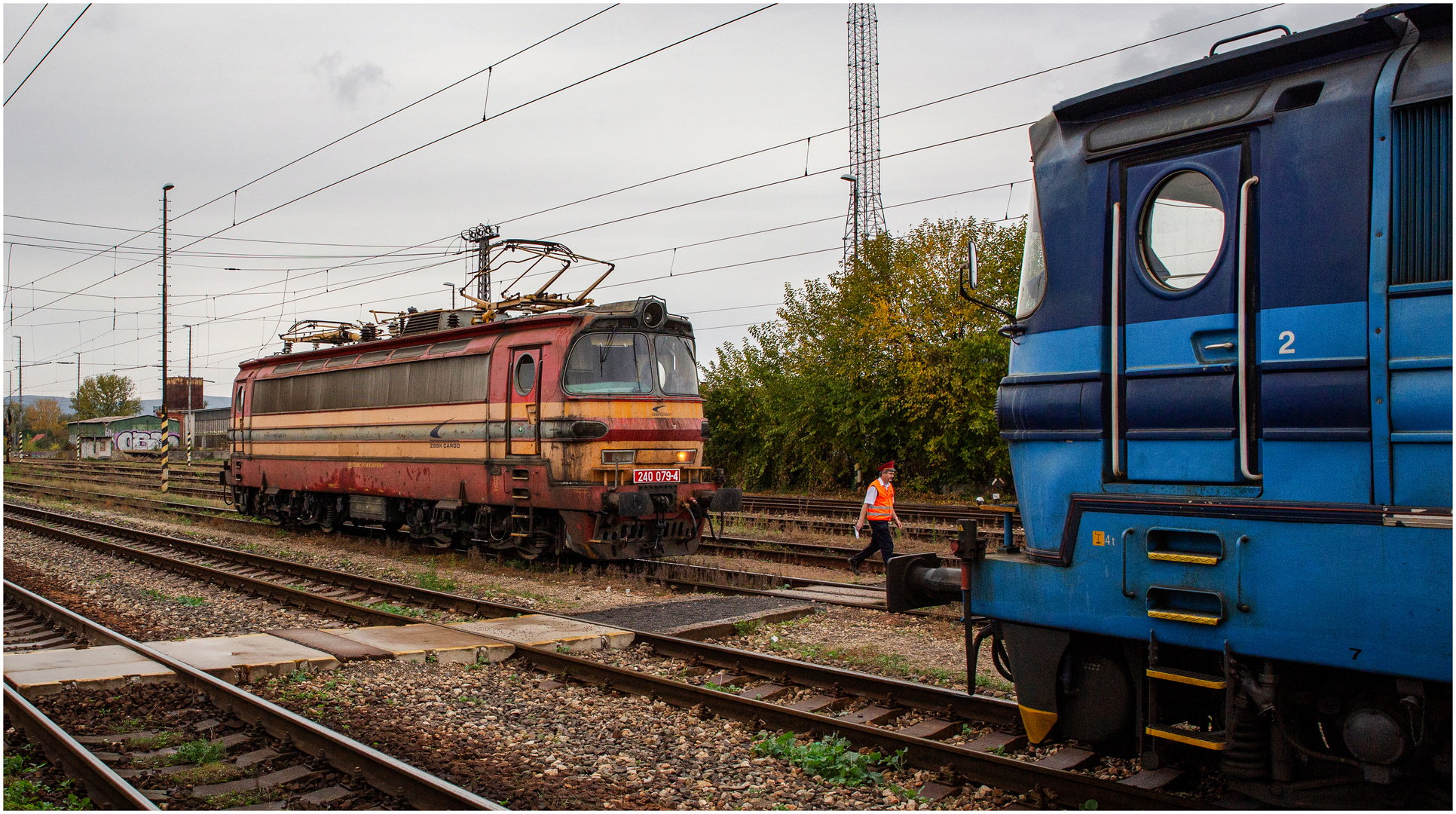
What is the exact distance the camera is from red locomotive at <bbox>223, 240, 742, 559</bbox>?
12.7 m

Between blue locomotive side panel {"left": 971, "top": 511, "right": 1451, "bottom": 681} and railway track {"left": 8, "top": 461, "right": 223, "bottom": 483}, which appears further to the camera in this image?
railway track {"left": 8, "top": 461, "right": 223, "bottom": 483}

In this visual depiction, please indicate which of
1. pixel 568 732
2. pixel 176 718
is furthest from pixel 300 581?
pixel 568 732

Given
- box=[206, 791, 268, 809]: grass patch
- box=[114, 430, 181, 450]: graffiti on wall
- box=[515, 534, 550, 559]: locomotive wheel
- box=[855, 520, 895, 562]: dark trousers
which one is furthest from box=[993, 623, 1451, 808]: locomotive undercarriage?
box=[114, 430, 181, 450]: graffiti on wall

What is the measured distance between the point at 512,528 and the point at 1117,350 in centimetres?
1055

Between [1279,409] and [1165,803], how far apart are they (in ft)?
6.22

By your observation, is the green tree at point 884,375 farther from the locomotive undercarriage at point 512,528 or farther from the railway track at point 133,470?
the railway track at point 133,470

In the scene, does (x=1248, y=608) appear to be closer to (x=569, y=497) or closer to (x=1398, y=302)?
(x=1398, y=302)

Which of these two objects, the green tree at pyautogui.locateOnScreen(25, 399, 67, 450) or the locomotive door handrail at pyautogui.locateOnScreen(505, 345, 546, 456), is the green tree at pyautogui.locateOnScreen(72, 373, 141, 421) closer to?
the green tree at pyautogui.locateOnScreen(25, 399, 67, 450)

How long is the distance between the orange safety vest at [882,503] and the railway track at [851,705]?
4158 millimetres

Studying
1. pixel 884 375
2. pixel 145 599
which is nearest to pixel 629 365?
pixel 145 599

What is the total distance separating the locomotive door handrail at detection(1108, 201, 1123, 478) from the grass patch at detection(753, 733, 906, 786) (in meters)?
2.19

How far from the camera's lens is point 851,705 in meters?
6.78

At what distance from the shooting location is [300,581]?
13.2 metres

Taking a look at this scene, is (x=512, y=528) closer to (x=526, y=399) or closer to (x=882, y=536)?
(x=526, y=399)
